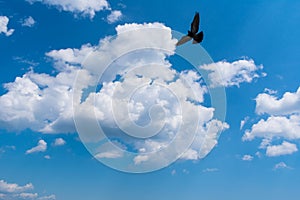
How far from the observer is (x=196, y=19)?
148 feet

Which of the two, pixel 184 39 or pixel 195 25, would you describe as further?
pixel 184 39

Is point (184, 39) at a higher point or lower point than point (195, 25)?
lower

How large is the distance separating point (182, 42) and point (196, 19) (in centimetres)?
228

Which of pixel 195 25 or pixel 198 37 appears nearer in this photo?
pixel 195 25

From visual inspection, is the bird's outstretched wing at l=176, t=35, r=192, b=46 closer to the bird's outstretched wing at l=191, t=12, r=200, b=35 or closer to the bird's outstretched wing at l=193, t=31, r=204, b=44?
the bird's outstretched wing at l=193, t=31, r=204, b=44

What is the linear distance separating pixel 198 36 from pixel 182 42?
157cm

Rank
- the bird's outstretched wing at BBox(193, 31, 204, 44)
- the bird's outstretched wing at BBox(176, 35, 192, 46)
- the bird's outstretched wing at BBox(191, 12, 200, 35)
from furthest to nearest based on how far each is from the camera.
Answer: the bird's outstretched wing at BBox(176, 35, 192, 46) < the bird's outstretched wing at BBox(193, 31, 204, 44) < the bird's outstretched wing at BBox(191, 12, 200, 35)

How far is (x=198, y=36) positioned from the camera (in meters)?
46.5

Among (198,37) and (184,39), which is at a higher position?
(198,37)

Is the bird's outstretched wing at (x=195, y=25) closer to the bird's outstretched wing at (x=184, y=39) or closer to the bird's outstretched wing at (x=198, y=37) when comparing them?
the bird's outstretched wing at (x=198, y=37)

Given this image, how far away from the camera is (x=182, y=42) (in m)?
46.0

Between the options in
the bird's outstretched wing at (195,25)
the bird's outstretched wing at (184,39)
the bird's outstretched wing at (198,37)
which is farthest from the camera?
the bird's outstretched wing at (184,39)

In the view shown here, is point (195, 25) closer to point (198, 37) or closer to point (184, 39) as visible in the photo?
point (198, 37)

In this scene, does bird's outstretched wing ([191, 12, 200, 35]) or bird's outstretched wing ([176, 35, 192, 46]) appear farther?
bird's outstretched wing ([176, 35, 192, 46])
